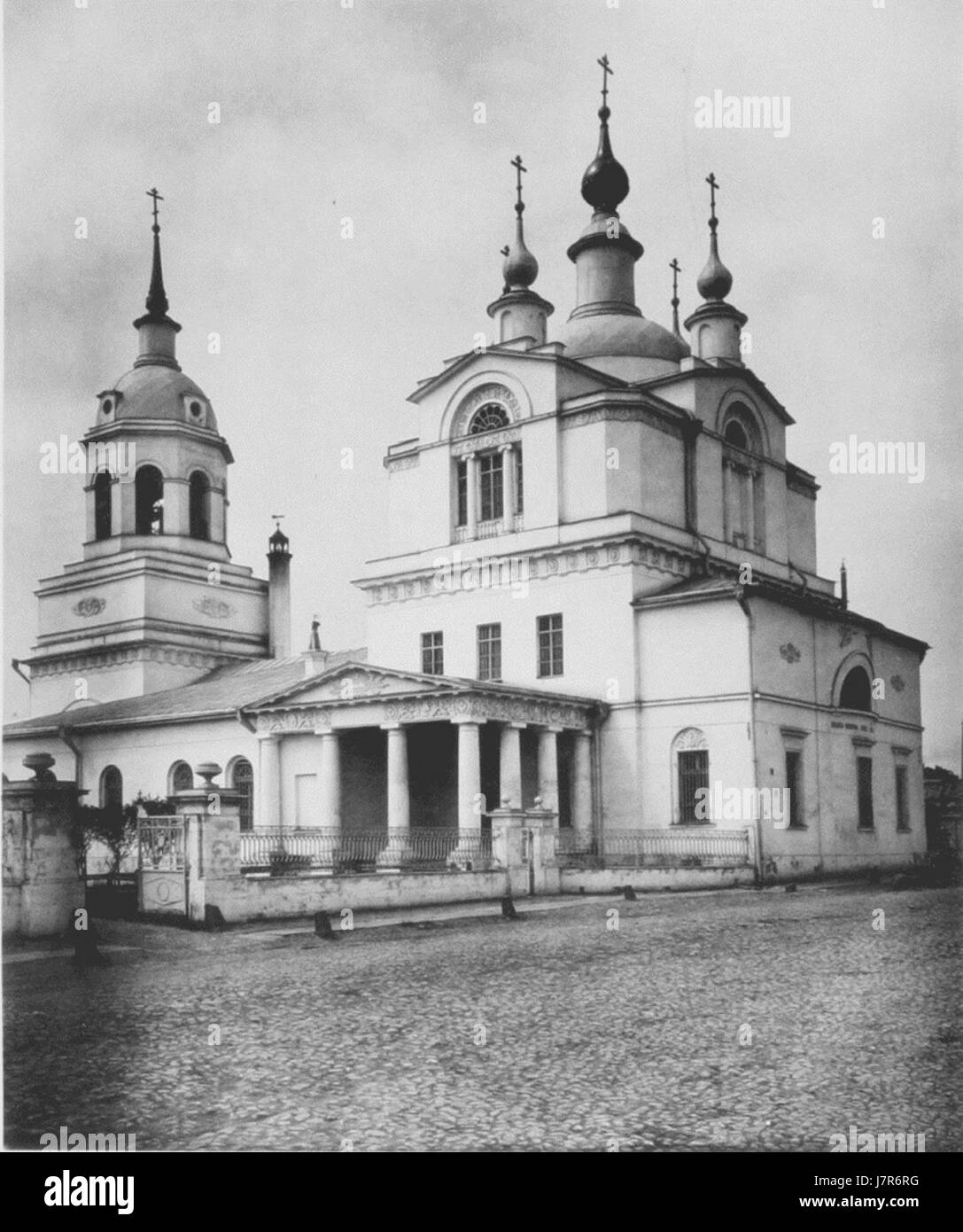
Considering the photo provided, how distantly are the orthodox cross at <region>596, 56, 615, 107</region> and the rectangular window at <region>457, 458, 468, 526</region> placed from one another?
20.3 meters

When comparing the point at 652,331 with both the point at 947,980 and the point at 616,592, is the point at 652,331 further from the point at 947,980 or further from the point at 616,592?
the point at 947,980

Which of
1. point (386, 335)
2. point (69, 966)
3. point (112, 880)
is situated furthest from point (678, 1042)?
point (112, 880)

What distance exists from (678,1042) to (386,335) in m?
7.24

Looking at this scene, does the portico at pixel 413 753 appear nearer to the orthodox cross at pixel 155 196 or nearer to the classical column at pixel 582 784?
the classical column at pixel 582 784

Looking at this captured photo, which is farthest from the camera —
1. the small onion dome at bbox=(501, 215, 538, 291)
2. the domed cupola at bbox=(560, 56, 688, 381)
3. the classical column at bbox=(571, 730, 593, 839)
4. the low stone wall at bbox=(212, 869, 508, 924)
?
the domed cupola at bbox=(560, 56, 688, 381)

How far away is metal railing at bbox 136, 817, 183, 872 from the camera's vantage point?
16.9 meters

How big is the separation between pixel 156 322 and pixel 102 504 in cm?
449

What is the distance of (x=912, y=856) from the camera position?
24969 mm

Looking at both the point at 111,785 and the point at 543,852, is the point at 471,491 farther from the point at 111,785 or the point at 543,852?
the point at 543,852

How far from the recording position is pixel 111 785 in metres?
28.3

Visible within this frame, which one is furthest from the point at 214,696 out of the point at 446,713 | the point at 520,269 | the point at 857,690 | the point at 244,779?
the point at 520,269

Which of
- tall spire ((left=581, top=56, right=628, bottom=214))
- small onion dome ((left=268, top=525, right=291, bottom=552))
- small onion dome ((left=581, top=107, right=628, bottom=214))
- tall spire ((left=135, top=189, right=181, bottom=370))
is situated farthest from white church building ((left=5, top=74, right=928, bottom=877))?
tall spire ((left=135, top=189, right=181, bottom=370))

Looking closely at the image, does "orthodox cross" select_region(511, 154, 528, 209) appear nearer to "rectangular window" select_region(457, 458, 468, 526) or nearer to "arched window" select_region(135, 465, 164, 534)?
"arched window" select_region(135, 465, 164, 534)

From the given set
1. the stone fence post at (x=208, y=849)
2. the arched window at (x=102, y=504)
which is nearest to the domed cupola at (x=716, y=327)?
the arched window at (x=102, y=504)
